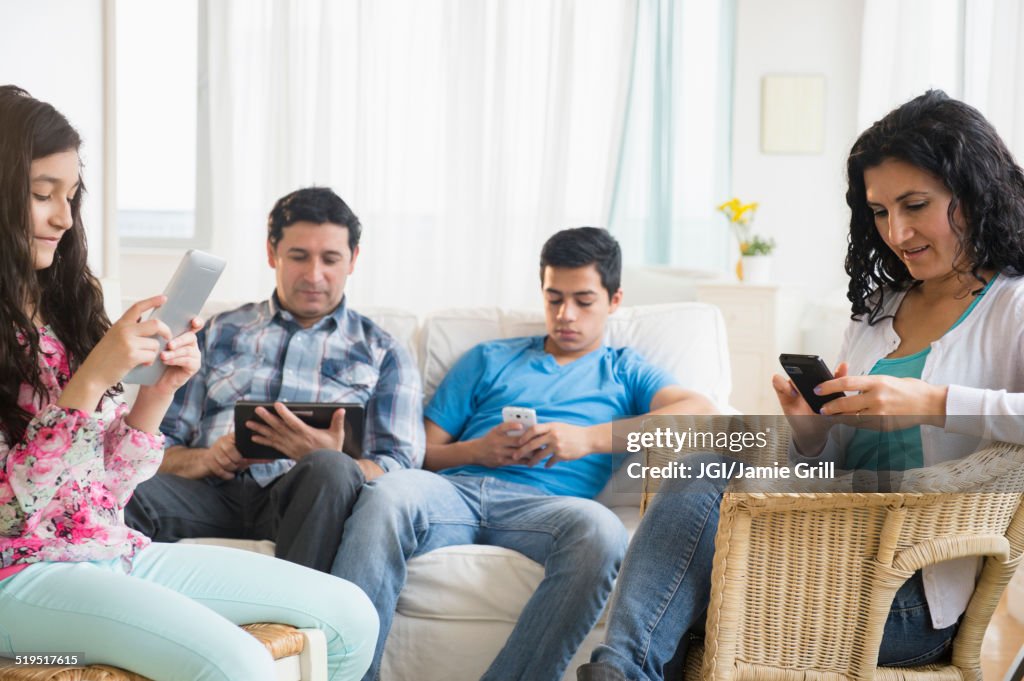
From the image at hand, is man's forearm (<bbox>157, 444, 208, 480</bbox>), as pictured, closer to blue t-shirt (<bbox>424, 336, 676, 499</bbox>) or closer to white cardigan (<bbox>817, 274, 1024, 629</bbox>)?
blue t-shirt (<bbox>424, 336, 676, 499</bbox>)

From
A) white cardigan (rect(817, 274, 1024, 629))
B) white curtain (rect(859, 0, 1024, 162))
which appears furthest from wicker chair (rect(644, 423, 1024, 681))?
white curtain (rect(859, 0, 1024, 162))

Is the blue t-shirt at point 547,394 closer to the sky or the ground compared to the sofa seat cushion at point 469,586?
closer to the sky

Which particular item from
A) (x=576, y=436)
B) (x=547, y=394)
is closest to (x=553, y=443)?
(x=576, y=436)

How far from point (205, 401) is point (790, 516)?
1454 mm

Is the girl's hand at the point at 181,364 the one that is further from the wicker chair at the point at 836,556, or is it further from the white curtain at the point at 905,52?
the white curtain at the point at 905,52

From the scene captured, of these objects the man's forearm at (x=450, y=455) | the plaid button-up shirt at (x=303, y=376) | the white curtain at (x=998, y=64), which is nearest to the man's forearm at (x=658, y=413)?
the man's forearm at (x=450, y=455)

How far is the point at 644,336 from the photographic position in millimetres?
2609

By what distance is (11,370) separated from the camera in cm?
136

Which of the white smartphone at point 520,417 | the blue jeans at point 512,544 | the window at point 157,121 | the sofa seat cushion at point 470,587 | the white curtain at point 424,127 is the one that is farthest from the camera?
the window at point 157,121

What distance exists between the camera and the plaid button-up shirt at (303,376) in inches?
90.8

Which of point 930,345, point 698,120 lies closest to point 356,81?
point 698,120

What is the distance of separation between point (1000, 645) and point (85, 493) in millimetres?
2292

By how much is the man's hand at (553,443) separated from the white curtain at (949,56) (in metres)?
2.33

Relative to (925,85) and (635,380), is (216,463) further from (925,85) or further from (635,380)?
(925,85)
